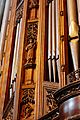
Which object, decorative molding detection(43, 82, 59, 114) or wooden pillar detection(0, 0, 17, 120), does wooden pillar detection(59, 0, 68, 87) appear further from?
wooden pillar detection(0, 0, 17, 120)

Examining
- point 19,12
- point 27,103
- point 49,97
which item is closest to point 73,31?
point 49,97

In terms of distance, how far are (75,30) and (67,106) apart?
1840 mm

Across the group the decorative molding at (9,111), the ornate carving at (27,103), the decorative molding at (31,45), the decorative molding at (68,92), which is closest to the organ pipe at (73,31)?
the decorative molding at (31,45)

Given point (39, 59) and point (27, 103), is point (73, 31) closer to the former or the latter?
point (39, 59)

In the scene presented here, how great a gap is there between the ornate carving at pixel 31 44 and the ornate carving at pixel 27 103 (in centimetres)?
48

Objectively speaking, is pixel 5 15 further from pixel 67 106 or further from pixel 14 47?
pixel 67 106

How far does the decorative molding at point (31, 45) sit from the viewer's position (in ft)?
17.2

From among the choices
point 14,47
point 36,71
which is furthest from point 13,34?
point 36,71

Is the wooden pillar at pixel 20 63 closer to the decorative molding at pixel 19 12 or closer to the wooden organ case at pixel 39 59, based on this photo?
the wooden organ case at pixel 39 59

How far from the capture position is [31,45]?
5477 millimetres

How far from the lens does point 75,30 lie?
5.08 meters

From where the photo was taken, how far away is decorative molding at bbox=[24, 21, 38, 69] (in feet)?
17.2

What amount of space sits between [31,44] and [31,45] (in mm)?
29

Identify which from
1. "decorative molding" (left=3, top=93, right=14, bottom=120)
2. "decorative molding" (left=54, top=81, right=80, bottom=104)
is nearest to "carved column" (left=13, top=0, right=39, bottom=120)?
"decorative molding" (left=3, top=93, right=14, bottom=120)
